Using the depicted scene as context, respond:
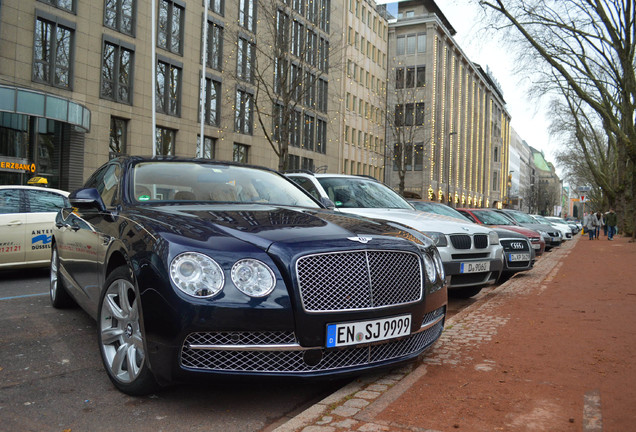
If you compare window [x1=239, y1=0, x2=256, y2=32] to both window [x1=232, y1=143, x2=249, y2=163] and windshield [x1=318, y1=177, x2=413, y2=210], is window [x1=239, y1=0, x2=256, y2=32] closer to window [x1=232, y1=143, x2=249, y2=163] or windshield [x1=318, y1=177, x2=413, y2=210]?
window [x1=232, y1=143, x2=249, y2=163]

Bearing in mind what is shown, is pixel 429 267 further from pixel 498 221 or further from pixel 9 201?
pixel 498 221

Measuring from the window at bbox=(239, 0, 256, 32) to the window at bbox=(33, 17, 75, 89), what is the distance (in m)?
12.8

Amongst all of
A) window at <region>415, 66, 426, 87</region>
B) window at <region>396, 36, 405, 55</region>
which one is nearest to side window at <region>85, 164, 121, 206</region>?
window at <region>415, 66, 426, 87</region>

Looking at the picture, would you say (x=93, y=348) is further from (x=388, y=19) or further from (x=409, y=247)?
(x=388, y=19)

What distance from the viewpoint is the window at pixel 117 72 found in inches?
1051

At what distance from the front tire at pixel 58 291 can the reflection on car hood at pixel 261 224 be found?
2.68m

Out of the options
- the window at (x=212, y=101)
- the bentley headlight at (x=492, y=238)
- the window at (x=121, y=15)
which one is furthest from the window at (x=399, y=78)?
the bentley headlight at (x=492, y=238)

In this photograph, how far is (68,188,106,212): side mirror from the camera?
455 cm

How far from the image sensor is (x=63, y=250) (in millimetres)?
5988

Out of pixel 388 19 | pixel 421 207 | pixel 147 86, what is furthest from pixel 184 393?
pixel 388 19

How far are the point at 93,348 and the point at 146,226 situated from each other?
6.02 feet

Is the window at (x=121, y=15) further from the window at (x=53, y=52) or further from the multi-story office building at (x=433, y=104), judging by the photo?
the multi-story office building at (x=433, y=104)

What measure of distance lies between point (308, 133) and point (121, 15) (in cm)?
2054

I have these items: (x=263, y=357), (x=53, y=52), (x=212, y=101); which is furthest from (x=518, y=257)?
(x=212, y=101)
